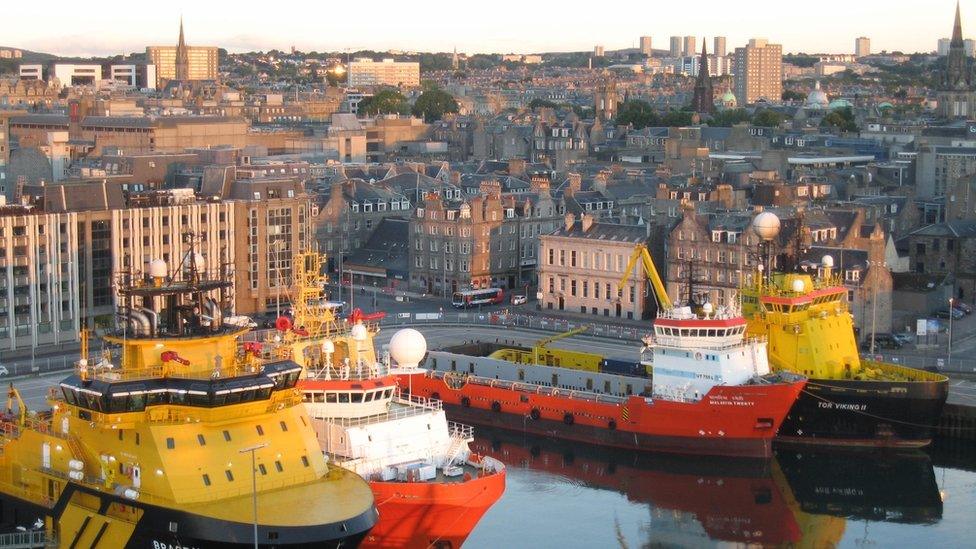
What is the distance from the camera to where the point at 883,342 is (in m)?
74.7

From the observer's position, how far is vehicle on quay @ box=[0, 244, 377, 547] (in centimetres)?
3403

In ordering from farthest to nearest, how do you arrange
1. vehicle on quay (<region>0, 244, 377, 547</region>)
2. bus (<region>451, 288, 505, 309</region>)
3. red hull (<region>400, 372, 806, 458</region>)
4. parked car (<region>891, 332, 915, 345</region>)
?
bus (<region>451, 288, 505, 309</region>)
parked car (<region>891, 332, 915, 345</region>)
red hull (<region>400, 372, 806, 458</region>)
vehicle on quay (<region>0, 244, 377, 547</region>)

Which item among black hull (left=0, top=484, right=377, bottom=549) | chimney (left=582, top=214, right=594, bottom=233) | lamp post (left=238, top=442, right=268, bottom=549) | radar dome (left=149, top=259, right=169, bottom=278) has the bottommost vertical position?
black hull (left=0, top=484, right=377, bottom=549)

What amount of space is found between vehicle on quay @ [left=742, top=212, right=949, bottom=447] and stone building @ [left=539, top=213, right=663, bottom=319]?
18.5 meters

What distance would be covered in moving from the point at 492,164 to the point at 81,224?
168 ft

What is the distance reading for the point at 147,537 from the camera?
34250 millimetres

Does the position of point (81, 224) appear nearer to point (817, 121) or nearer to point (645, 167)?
point (645, 167)

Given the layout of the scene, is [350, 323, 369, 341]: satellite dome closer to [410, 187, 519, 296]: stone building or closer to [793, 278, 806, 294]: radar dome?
[793, 278, 806, 294]: radar dome

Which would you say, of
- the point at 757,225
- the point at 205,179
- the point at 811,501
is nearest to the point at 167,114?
the point at 205,179

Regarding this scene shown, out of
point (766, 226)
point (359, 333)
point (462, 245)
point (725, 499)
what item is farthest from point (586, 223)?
point (359, 333)

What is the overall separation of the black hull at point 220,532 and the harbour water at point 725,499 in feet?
40.7

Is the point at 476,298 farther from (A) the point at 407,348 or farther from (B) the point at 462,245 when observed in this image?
(A) the point at 407,348

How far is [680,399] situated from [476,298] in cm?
3043

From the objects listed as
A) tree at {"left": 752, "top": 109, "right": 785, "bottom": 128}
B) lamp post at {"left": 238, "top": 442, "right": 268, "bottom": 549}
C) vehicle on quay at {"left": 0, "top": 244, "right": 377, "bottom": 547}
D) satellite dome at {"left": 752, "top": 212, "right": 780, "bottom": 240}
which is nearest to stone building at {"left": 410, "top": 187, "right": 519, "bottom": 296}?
satellite dome at {"left": 752, "top": 212, "right": 780, "bottom": 240}
